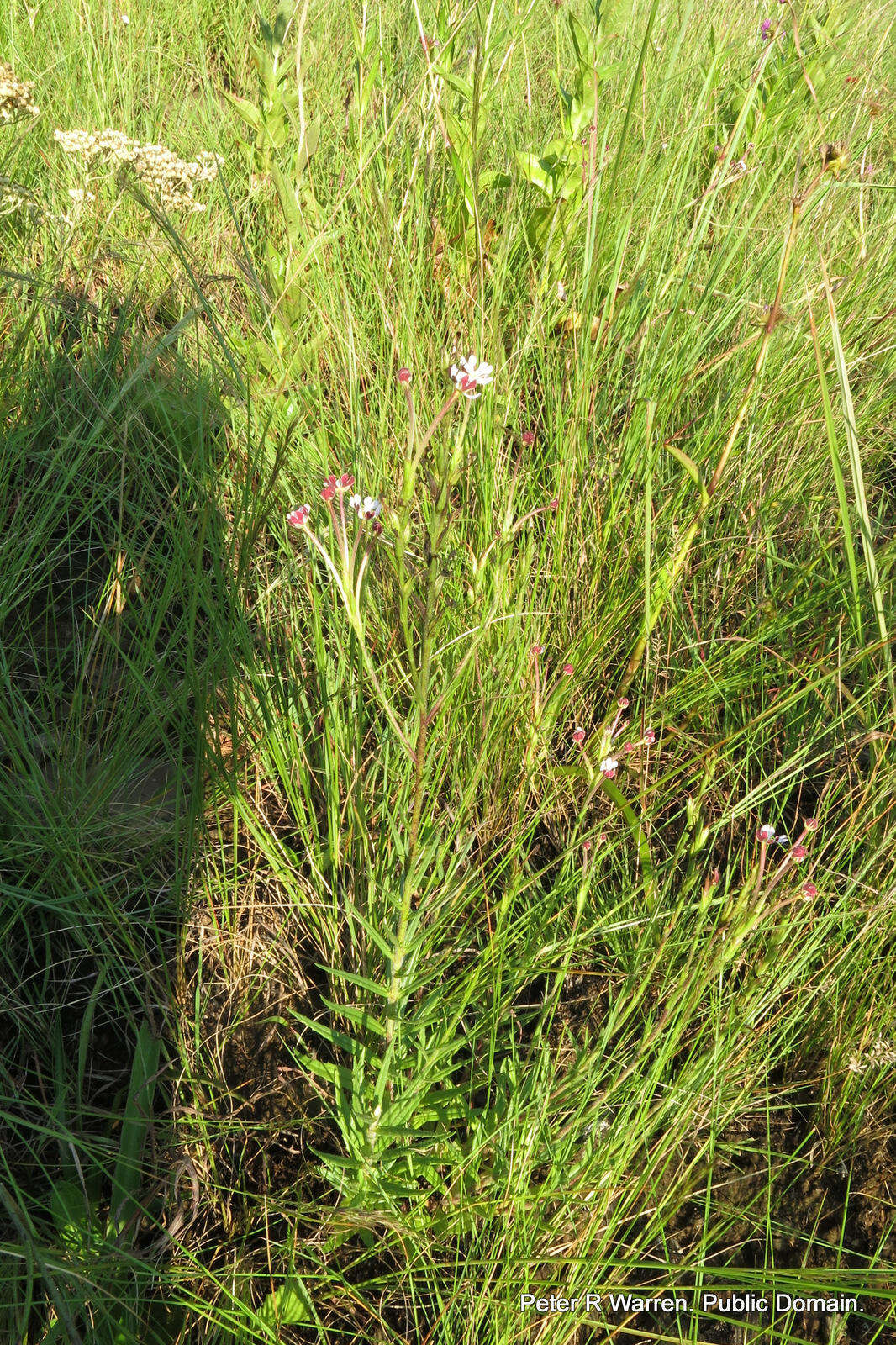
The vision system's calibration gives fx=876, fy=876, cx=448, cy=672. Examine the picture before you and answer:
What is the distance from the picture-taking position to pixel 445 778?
119cm

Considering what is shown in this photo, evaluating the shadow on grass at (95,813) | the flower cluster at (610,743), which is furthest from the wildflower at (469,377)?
the flower cluster at (610,743)

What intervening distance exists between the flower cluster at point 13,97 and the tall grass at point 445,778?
19 centimetres

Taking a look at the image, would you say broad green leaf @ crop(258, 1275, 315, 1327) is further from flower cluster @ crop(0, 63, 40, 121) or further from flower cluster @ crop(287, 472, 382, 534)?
flower cluster @ crop(0, 63, 40, 121)

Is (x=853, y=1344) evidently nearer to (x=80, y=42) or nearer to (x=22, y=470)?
(x=22, y=470)

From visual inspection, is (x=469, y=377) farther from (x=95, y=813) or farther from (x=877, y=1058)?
(x=877, y=1058)

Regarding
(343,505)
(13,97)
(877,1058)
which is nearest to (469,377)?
(343,505)

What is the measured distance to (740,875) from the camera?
1.20 metres

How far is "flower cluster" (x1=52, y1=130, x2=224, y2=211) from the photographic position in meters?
1.77

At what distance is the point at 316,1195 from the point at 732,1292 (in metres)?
0.45

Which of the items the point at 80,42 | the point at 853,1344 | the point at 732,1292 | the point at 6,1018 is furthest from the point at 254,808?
the point at 80,42

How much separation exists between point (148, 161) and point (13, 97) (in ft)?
1.00

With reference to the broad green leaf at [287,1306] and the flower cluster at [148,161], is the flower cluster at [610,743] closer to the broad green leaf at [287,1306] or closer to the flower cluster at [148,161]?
the broad green leaf at [287,1306]

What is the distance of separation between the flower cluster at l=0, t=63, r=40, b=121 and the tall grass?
0.62 feet

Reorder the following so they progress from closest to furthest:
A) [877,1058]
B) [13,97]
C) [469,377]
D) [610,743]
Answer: [469,377], [877,1058], [610,743], [13,97]
